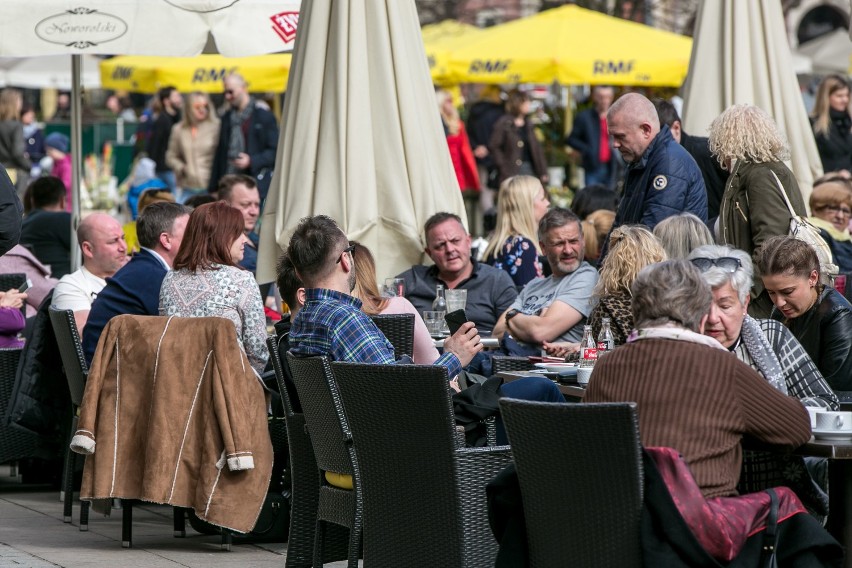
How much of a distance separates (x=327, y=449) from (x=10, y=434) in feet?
10.8

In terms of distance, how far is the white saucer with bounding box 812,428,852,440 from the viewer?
4613mm

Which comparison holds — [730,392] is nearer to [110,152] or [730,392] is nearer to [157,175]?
[157,175]

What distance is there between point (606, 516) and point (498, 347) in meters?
3.90

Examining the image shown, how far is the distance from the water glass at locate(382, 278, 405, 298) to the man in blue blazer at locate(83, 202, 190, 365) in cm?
117

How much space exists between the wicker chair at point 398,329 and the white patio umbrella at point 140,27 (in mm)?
3883

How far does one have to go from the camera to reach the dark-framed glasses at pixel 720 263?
5422 mm

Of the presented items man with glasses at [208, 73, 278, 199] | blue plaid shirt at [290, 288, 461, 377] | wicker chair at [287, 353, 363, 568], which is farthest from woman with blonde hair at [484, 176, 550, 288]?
man with glasses at [208, 73, 278, 199]

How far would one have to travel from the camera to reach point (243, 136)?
17.8 m

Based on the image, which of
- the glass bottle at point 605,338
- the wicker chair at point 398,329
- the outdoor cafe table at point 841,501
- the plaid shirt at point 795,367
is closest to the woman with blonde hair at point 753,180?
the glass bottle at point 605,338

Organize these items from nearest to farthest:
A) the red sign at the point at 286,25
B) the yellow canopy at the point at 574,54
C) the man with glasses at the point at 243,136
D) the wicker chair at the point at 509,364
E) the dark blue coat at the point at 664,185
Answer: the wicker chair at the point at 509,364 → the dark blue coat at the point at 664,185 → the red sign at the point at 286,25 → the man with glasses at the point at 243,136 → the yellow canopy at the point at 574,54

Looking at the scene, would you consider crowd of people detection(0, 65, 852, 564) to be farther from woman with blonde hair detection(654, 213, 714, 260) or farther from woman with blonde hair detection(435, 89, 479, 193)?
Answer: woman with blonde hair detection(435, 89, 479, 193)

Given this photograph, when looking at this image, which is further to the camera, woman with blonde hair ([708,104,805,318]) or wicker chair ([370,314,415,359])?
woman with blonde hair ([708,104,805,318])

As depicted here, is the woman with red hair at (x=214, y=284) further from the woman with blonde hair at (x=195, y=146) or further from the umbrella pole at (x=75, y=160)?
the woman with blonde hair at (x=195, y=146)

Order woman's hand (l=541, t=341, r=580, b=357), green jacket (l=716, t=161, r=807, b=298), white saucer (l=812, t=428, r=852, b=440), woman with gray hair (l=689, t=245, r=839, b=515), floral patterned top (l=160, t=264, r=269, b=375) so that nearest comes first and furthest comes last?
1. white saucer (l=812, t=428, r=852, b=440)
2. woman with gray hair (l=689, t=245, r=839, b=515)
3. floral patterned top (l=160, t=264, r=269, b=375)
4. woman's hand (l=541, t=341, r=580, b=357)
5. green jacket (l=716, t=161, r=807, b=298)
